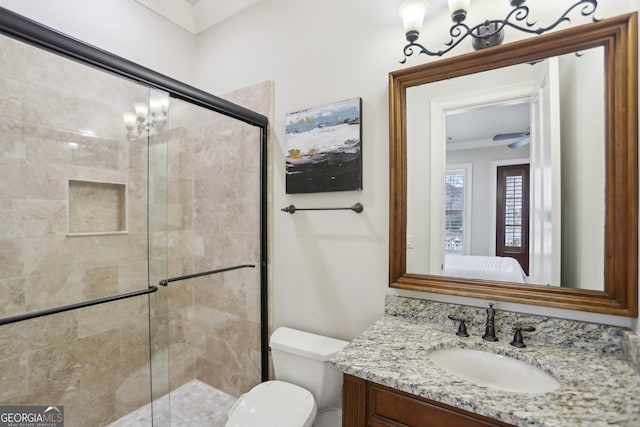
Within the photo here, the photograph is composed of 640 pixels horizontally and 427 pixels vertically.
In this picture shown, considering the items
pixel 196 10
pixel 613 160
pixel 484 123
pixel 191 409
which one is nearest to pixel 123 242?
pixel 191 409

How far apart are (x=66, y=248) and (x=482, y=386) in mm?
1978

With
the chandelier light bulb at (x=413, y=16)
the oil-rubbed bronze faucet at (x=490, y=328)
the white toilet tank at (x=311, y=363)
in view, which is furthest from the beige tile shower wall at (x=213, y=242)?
the oil-rubbed bronze faucet at (x=490, y=328)

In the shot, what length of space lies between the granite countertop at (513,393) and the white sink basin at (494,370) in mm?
22

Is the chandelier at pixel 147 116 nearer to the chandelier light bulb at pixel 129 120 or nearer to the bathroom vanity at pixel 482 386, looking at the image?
the chandelier light bulb at pixel 129 120

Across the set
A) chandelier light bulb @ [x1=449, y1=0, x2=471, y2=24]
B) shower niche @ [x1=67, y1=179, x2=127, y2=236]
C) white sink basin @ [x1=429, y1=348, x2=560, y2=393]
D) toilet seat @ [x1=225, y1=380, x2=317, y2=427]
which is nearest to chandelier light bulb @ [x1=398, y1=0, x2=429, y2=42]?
chandelier light bulb @ [x1=449, y1=0, x2=471, y2=24]

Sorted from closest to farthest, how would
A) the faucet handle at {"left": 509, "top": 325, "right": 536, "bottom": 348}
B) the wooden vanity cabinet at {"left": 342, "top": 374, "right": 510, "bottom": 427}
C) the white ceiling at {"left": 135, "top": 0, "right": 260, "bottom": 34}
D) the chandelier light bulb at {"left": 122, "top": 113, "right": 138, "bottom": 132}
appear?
the wooden vanity cabinet at {"left": 342, "top": 374, "right": 510, "bottom": 427} < the faucet handle at {"left": 509, "top": 325, "right": 536, "bottom": 348} < the chandelier light bulb at {"left": 122, "top": 113, "right": 138, "bottom": 132} < the white ceiling at {"left": 135, "top": 0, "right": 260, "bottom": 34}

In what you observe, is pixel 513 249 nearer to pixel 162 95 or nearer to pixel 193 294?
pixel 162 95

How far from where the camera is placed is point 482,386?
0.82 meters

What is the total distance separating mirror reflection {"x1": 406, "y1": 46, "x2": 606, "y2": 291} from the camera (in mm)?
1042

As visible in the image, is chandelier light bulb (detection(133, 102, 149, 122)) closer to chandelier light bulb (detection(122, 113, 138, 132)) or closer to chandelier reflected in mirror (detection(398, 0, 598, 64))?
chandelier light bulb (detection(122, 113, 138, 132))

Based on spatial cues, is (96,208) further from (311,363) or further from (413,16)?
(413,16)

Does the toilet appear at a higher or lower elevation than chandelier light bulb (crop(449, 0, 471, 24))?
lower

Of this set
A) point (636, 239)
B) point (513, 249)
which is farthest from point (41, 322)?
point (636, 239)

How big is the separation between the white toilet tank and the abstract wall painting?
774mm
